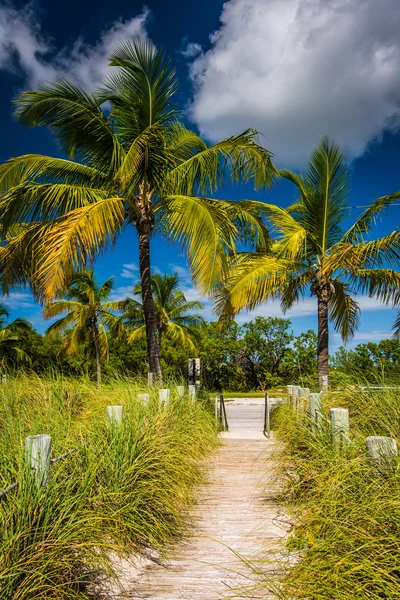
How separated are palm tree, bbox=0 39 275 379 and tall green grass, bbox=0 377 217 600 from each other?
150 inches

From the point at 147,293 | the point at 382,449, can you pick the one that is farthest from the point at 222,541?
the point at 147,293

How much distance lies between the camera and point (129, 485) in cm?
414

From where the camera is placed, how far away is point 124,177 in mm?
9227

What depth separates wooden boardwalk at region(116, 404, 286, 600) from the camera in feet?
11.1

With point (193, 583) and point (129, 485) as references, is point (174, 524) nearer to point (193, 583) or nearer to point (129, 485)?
point (129, 485)

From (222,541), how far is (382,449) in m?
1.75

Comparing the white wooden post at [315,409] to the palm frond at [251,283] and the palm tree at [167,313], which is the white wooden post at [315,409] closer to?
the palm frond at [251,283]

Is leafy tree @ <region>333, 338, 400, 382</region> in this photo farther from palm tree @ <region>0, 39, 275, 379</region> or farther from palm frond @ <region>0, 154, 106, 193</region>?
palm frond @ <region>0, 154, 106, 193</region>

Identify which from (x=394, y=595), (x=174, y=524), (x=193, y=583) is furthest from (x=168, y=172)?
(x=394, y=595)

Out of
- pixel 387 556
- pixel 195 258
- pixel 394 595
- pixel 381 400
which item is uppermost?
pixel 195 258

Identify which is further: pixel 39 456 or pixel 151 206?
pixel 151 206

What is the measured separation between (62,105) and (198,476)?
8.14 m

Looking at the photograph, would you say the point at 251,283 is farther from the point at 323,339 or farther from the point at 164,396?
the point at 164,396

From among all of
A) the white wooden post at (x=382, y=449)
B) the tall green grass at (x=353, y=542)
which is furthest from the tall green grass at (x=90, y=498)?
the white wooden post at (x=382, y=449)
